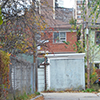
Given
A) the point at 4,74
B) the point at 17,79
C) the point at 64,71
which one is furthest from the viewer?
the point at 64,71

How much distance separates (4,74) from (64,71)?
1250 cm

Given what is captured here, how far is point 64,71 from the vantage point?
20625mm

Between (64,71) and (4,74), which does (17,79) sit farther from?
(64,71)

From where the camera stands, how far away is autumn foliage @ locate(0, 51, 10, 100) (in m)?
8.19

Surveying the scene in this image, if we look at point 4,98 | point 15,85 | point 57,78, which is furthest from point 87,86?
point 4,98

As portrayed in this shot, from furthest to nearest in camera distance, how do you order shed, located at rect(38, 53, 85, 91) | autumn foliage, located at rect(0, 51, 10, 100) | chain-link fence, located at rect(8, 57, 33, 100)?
shed, located at rect(38, 53, 85, 91) < chain-link fence, located at rect(8, 57, 33, 100) < autumn foliage, located at rect(0, 51, 10, 100)

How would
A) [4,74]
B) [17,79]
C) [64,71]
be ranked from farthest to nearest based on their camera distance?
[64,71] → [17,79] → [4,74]

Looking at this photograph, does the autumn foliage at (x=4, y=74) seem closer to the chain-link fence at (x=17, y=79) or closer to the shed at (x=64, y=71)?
the chain-link fence at (x=17, y=79)

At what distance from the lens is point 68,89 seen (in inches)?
790

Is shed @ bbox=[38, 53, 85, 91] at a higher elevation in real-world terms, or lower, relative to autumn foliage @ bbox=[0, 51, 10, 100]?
lower

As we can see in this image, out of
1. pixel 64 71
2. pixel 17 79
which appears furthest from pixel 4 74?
pixel 64 71

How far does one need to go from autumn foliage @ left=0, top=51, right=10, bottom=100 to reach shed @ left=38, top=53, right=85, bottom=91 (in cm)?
1181

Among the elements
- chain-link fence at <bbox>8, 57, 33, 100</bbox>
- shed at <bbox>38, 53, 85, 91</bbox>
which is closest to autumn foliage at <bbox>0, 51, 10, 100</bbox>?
chain-link fence at <bbox>8, 57, 33, 100</bbox>

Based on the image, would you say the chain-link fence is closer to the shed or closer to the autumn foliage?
the autumn foliage
